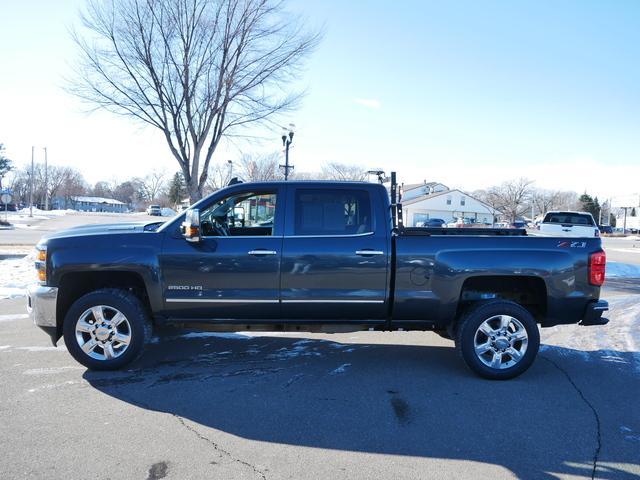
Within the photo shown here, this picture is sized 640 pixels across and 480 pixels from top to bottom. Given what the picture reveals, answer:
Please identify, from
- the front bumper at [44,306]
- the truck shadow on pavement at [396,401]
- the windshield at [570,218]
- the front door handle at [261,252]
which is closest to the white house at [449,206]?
the windshield at [570,218]

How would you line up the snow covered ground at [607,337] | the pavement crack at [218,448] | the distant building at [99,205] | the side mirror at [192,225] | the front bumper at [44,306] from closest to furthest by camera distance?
the pavement crack at [218,448] < the side mirror at [192,225] < the front bumper at [44,306] < the snow covered ground at [607,337] < the distant building at [99,205]

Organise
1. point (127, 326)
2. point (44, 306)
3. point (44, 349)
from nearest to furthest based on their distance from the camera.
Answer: point (44, 306) < point (127, 326) < point (44, 349)

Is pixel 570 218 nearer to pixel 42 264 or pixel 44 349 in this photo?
pixel 44 349

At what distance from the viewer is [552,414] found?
4133mm

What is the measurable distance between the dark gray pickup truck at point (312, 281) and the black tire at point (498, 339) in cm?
1

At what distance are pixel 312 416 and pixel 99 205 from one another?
139758mm

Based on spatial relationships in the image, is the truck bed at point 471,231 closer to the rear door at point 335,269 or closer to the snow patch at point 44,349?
the rear door at point 335,269

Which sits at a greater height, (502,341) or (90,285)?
(90,285)

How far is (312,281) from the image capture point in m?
4.91

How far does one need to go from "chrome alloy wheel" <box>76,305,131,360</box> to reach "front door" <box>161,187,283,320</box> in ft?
1.64

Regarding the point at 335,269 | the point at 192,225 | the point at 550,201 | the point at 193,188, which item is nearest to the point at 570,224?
the point at 193,188

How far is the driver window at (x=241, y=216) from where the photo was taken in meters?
5.23

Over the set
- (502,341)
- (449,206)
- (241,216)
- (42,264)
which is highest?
(449,206)

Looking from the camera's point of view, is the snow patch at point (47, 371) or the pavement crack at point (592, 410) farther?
the snow patch at point (47, 371)
